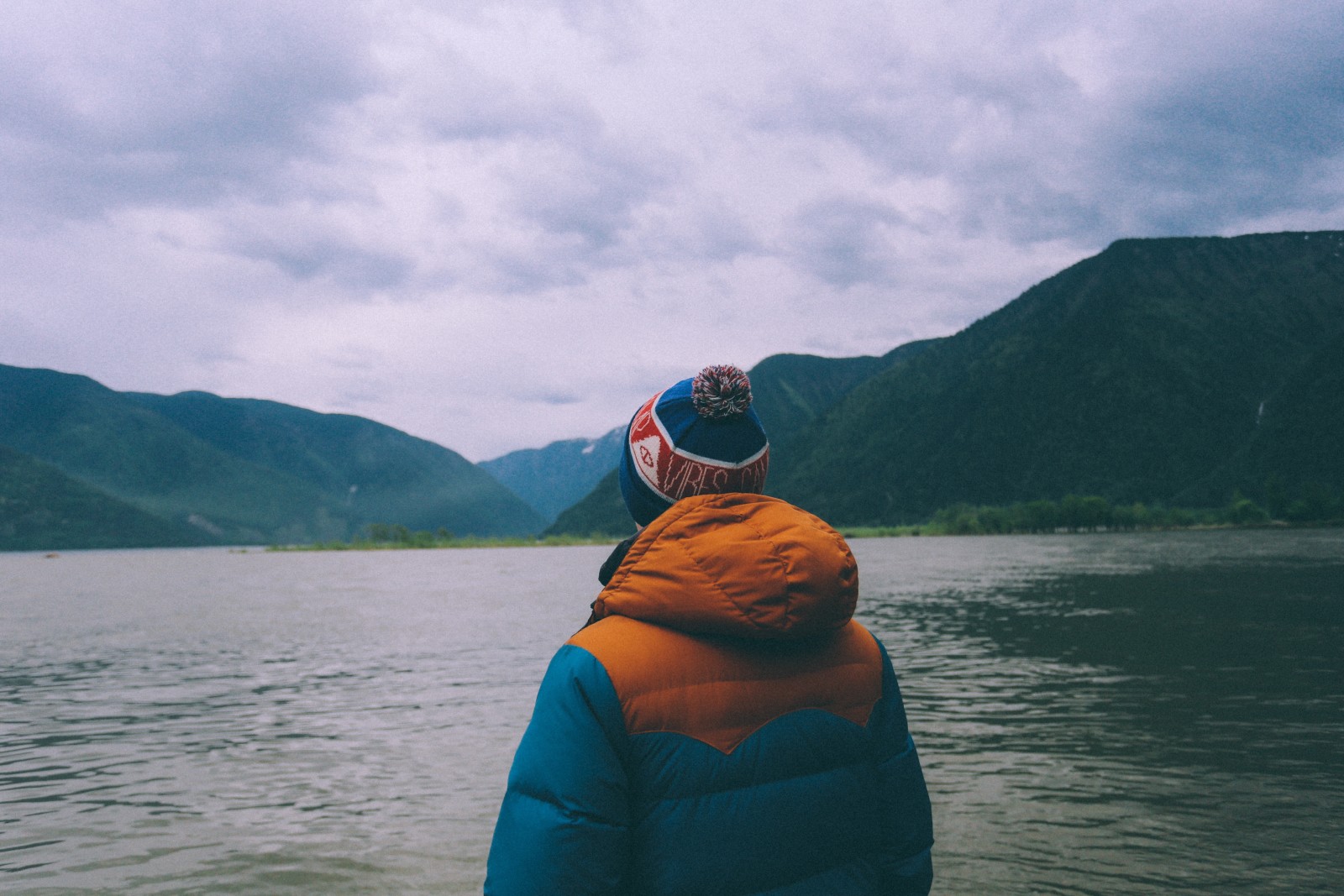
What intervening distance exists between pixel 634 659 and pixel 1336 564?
279ft

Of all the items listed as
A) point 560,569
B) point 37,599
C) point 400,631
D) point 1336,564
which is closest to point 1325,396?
point 1336,564

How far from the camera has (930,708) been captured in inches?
821

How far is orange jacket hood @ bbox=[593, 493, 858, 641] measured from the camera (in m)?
2.44

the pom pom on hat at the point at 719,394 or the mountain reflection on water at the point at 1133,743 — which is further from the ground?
the pom pom on hat at the point at 719,394

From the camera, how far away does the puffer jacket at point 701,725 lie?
238 cm

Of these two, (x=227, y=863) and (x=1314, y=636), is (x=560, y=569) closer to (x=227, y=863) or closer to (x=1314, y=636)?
(x=1314, y=636)

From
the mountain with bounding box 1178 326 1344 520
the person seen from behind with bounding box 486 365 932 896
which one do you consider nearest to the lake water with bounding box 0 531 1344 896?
the person seen from behind with bounding box 486 365 932 896

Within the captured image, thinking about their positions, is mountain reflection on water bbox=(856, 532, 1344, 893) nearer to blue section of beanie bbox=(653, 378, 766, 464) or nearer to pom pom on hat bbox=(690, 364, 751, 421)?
blue section of beanie bbox=(653, 378, 766, 464)

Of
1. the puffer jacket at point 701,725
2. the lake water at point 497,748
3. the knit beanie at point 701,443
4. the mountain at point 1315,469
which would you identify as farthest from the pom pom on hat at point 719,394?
the mountain at point 1315,469

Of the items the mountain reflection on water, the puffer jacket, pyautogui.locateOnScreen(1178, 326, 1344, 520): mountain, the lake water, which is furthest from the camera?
pyautogui.locateOnScreen(1178, 326, 1344, 520): mountain

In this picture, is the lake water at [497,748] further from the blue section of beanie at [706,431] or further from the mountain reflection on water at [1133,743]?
the blue section of beanie at [706,431]

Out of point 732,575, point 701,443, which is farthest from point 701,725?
point 701,443

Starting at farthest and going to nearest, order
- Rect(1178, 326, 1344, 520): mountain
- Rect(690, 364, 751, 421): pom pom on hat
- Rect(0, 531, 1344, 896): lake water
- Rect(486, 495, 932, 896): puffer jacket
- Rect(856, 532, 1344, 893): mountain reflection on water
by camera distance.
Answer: Rect(1178, 326, 1344, 520): mountain → Rect(0, 531, 1344, 896): lake water → Rect(856, 532, 1344, 893): mountain reflection on water → Rect(690, 364, 751, 421): pom pom on hat → Rect(486, 495, 932, 896): puffer jacket

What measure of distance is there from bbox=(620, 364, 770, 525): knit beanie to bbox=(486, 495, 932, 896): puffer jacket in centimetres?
19
